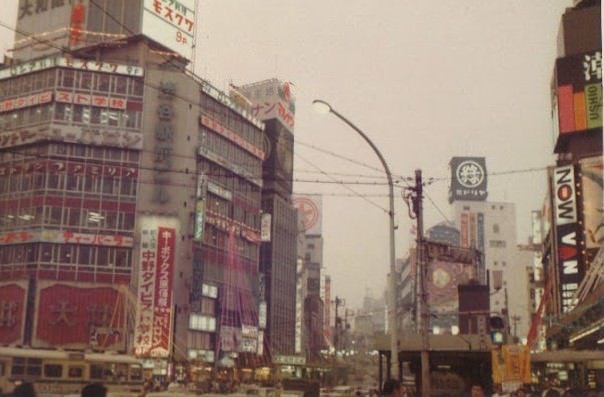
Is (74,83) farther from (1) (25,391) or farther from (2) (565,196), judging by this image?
(1) (25,391)

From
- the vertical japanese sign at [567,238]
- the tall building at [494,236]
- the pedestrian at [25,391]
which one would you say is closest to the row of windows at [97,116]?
the vertical japanese sign at [567,238]

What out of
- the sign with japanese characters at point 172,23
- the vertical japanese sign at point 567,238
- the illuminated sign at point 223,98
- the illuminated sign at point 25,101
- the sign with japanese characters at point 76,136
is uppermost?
the sign with japanese characters at point 172,23

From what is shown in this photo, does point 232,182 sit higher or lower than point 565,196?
higher

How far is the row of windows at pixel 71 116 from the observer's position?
7200 cm

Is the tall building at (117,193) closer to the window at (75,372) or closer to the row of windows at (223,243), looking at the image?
the row of windows at (223,243)

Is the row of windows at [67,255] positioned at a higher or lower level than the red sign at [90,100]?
lower

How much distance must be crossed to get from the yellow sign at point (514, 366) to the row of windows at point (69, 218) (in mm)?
58706

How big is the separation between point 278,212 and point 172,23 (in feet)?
119

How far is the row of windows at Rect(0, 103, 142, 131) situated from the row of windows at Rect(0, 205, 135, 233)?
888 centimetres

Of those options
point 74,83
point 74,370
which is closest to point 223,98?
point 74,83

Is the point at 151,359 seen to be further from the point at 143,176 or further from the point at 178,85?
the point at 178,85

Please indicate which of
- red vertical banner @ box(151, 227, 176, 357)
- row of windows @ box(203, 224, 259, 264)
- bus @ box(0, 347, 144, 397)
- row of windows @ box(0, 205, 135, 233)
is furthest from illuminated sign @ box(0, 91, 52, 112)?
bus @ box(0, 347, 144, 397)

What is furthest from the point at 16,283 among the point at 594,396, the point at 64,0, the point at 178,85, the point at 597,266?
the point at 594,396

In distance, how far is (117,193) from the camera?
72.3 m
